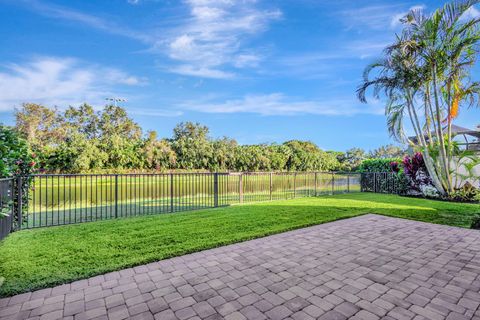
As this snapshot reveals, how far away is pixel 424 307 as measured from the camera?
2.16 meters

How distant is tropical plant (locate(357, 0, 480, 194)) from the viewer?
848cm

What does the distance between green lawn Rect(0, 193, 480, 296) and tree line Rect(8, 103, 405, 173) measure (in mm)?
14529

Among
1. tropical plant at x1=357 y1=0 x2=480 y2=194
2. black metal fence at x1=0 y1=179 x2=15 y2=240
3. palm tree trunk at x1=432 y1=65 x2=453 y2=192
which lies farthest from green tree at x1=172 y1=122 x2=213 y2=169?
black metal fence at x1=0 y1=179 x2=15 y2=240

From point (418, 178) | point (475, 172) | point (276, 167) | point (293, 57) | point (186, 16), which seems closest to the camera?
point (186, 16)

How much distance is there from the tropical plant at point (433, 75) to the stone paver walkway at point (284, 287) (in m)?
7.08

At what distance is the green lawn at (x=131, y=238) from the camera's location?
286 centimetres

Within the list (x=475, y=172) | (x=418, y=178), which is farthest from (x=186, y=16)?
(x=475, y=172)

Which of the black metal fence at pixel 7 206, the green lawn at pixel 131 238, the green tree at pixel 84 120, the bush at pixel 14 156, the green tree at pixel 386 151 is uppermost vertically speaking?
the green tree at pixel 84 120

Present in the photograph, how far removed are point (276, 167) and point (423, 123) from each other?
1806 centimetres

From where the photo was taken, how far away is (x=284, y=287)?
2.49 metres

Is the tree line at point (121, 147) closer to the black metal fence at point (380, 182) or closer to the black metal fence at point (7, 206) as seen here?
the black metal fence at point (380, 182)

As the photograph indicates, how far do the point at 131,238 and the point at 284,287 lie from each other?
9.16 feet

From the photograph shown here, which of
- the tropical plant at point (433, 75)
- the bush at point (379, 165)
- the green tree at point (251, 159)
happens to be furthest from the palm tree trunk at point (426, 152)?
the green tree at point (251, 159)

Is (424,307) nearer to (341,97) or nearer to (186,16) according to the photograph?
(186,16)
